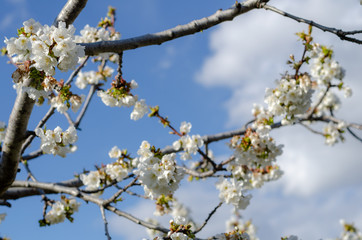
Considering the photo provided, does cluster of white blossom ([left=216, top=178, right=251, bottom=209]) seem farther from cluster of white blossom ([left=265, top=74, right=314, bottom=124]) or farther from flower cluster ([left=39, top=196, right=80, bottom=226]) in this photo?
flower cluster ([left=39, top=196, right=80, bottom=226])

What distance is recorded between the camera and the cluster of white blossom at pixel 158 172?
280 centimetres

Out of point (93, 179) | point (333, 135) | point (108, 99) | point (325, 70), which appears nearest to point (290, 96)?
point (108, 99)

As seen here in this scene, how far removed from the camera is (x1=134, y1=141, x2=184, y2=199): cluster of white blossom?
2801mm

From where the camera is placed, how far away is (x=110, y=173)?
15.0ft

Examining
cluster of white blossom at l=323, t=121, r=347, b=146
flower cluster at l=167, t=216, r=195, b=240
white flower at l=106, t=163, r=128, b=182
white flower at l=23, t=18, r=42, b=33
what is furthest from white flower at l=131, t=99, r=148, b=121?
cluster of white blossom at l=323, t=121, r=347, b=146

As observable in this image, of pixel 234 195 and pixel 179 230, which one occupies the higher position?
pixel 234 195

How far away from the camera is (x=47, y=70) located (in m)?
2.12

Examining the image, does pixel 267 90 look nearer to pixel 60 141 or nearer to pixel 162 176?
pixel 162 176

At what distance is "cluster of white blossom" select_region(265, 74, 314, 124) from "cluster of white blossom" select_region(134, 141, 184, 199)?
4.75 ft

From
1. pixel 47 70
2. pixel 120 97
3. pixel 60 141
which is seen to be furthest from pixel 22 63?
pixel 120 97

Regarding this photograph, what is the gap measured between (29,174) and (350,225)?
7805 mm

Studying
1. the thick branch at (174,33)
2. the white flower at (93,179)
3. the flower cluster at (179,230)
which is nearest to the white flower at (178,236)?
the flower cluster at (179,230)

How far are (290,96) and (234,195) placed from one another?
1205mm

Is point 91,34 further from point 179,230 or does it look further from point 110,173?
point 179,230
